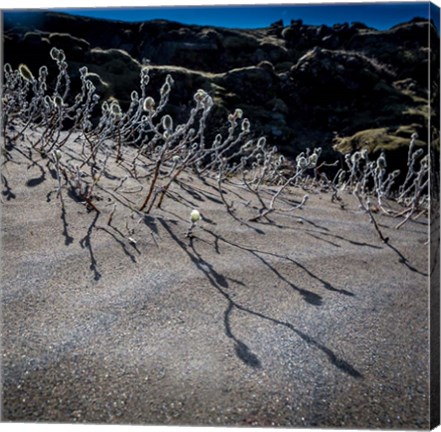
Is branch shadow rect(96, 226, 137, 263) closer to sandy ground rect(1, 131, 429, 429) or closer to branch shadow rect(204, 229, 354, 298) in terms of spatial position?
sandy ground rect(1, 131, 429, 429)

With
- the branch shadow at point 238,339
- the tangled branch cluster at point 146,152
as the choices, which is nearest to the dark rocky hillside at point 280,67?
the tangled branch cluster at point 146,152

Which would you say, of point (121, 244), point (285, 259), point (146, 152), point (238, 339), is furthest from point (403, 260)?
point (146, 152)

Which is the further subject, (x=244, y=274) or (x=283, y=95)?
(x=283, y=95)

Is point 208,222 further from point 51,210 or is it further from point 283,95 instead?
point 283,95

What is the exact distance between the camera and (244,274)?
1071 mm

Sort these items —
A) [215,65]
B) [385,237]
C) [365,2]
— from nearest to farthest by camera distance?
[365,2], [385,237], [215,65]

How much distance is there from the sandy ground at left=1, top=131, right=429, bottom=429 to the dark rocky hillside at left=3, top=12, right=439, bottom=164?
560 mm

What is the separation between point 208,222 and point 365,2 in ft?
2.93

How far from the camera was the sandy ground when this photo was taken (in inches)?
28.2

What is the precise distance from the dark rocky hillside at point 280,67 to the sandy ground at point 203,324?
1.84ft

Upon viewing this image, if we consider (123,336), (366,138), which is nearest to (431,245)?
(123,336)

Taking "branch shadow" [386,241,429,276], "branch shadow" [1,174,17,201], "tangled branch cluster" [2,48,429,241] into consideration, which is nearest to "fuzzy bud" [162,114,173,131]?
"tangled branch cluster" [2,48,429,241]

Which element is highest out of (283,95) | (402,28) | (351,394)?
(402,28)

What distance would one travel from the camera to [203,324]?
86 cm
